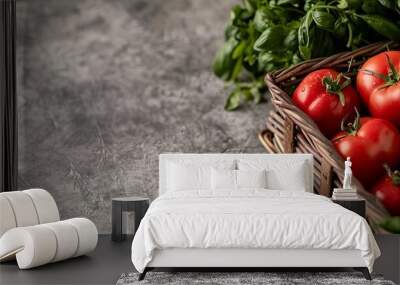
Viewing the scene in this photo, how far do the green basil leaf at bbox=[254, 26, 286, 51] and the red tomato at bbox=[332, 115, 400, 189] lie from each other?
79 cm

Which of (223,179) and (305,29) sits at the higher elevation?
(305,29)

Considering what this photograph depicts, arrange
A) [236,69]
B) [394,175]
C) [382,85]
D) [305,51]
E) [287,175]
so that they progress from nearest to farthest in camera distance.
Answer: [394,175], [382,85], [305,51], [287,175], [236,69]

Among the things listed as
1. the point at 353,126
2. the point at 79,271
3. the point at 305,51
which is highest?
the point at 305,51

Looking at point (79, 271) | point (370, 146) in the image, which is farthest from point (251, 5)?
point (79, 271)

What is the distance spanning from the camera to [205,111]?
17.8ft

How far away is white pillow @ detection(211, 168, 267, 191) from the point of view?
460 cm

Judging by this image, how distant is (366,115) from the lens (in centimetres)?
452

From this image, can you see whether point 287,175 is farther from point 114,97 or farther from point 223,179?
point 114,97

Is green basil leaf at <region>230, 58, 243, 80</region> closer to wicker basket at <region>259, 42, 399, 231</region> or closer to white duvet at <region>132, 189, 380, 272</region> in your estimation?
wicker basket at <region>259, 42, 399, 231</region>

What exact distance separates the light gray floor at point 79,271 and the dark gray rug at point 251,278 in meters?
0.18

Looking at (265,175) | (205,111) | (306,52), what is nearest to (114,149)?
(205,111)

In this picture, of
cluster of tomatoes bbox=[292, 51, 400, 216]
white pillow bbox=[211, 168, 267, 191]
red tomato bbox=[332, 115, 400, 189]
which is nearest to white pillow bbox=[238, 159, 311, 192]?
white pillow bbox=[211, 168, 267, 191]

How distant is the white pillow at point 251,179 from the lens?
4594mm

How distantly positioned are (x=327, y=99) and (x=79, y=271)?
1.90 metres
